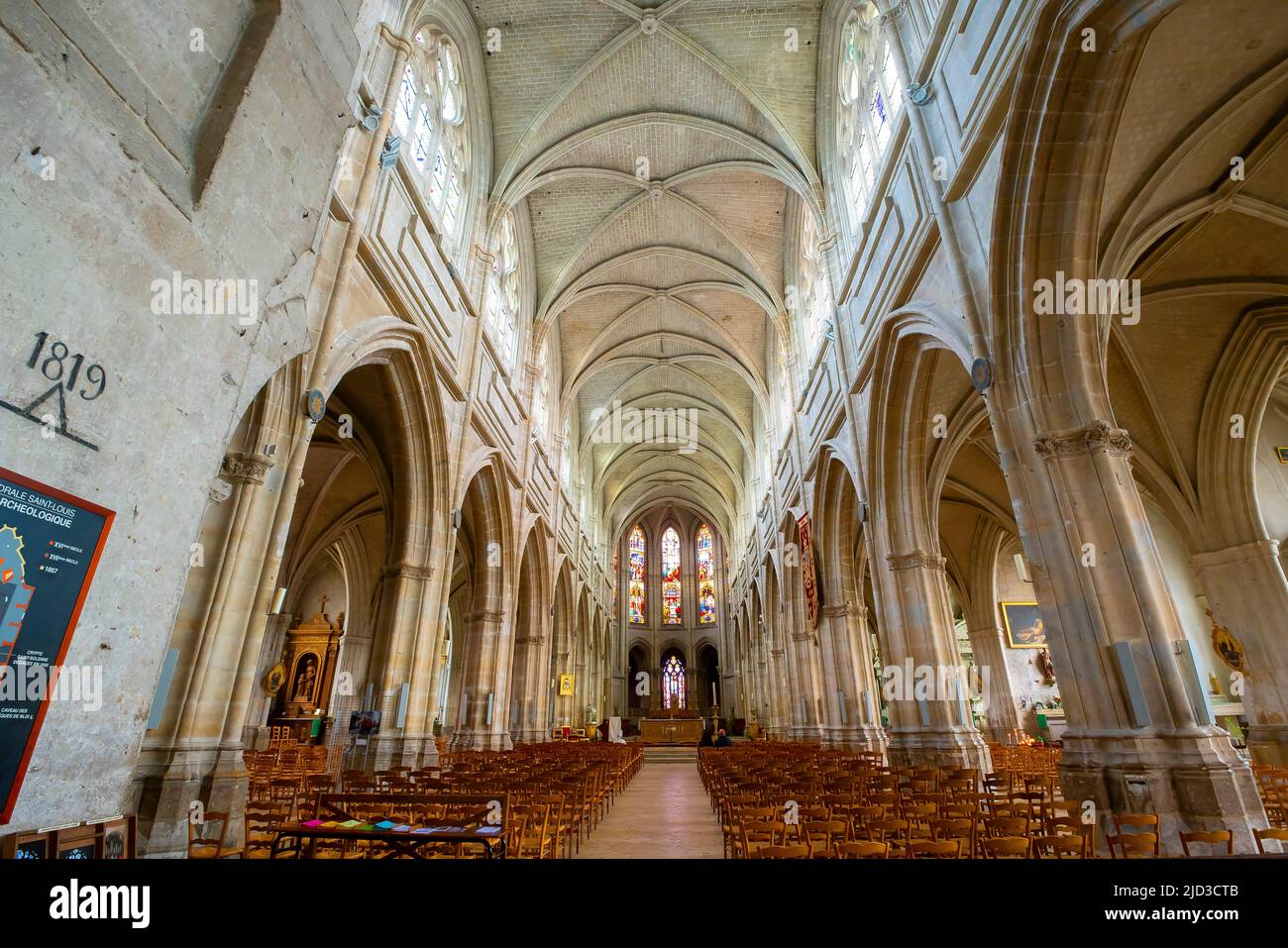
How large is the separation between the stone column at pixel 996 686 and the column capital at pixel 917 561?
39.8 feet

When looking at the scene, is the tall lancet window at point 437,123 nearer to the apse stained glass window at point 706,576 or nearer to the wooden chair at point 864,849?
the wooden chair at point 864,849

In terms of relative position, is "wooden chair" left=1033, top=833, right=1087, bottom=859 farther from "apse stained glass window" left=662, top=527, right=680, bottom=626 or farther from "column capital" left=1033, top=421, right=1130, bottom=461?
"apse stained glass window" left=662, top=527, right=680, bottom=626

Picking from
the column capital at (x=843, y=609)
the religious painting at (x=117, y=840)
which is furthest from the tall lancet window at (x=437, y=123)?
the column capital at (x=843, y=609)

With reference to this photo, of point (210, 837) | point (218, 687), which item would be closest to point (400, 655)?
point (218, 687)

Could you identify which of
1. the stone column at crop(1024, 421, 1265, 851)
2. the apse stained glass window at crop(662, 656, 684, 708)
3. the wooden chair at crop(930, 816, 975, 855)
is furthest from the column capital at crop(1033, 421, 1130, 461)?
the apse stained glass window at crop(662, 656, 684, 708)

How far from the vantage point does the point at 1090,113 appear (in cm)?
585

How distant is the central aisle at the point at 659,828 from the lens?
19.6 ft

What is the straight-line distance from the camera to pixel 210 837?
5.61 m

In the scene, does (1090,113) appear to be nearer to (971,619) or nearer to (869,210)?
(869,210)

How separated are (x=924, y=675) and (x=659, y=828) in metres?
5.15

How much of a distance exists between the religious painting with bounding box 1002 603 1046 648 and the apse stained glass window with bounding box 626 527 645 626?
2500 cm

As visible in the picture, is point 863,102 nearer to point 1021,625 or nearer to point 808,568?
point 808,568
